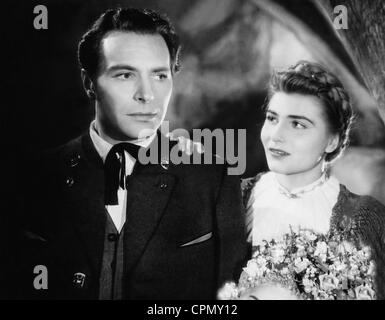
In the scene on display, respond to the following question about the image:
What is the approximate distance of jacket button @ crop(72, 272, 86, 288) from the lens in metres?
2.71

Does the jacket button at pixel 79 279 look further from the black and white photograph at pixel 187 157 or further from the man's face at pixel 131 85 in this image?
the man's face at pixel 131 85

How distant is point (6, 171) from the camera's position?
9.25 ft

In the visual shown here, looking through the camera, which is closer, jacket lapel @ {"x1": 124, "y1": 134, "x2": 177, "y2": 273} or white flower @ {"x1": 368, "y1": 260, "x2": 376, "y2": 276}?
jacket lapel @ {"x1": 124, "y1": 134, "x2": 177, "y2": 273}

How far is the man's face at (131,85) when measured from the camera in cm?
275

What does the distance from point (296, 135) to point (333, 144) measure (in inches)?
8.3

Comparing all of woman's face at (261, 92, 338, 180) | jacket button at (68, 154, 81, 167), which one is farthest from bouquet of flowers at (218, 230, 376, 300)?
jacket button at (68, 154, 81, 167)

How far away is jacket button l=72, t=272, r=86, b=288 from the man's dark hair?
3.16 feet

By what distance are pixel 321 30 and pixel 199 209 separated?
1.11 metres

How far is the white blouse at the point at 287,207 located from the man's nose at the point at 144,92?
0.69 metres

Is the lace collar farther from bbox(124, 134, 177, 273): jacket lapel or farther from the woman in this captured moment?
bbox(124, 134, 177, 273): jacket lapel

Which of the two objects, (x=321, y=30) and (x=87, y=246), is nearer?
(x=87, y=246)

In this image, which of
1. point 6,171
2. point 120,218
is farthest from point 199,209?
point 6,171
